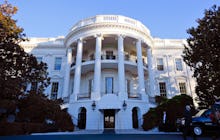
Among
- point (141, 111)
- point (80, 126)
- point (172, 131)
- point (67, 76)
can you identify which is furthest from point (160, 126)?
point (67, 76)

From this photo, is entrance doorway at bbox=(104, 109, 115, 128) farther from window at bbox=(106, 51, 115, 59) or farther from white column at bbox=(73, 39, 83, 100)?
window at bbox=(106, 51, 115, 59)

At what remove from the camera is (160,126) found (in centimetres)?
1545

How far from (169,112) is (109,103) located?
19.3 ft

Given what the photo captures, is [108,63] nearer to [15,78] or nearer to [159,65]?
[159,65]

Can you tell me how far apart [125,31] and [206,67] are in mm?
11443

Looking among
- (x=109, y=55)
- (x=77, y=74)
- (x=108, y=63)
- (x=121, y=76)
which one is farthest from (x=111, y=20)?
(x=77, y=74)

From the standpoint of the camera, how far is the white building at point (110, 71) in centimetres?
1866

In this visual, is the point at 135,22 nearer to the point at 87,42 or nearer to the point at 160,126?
the point at 87,42

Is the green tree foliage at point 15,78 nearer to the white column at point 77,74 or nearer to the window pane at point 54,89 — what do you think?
the white column at point 77,74

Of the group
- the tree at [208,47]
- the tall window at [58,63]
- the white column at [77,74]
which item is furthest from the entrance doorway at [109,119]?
the tall window at [58,63]

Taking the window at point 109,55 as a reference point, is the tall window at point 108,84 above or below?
below

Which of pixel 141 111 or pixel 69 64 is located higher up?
pixel 69 64

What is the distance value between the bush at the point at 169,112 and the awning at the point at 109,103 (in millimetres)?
3286

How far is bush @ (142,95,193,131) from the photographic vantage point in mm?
15195
